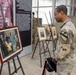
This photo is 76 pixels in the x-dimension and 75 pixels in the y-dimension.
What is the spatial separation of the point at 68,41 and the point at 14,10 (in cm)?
256

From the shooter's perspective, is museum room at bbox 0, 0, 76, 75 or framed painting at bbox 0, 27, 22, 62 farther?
framed painting at bbox 0, 27, 22, 62

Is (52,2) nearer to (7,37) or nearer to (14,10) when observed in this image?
(14,10)

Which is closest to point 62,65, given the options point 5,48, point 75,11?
point 5,48

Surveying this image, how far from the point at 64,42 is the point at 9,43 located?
96 centimetres

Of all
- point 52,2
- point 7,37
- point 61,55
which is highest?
point 52,2

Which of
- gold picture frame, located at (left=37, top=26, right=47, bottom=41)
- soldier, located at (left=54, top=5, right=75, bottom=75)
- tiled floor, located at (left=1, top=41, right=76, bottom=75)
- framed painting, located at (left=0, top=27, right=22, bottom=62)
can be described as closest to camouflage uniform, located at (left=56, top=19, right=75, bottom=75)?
soldier, located at (left=54, top=5, right=75, bottom=75)

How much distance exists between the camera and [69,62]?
2.14 m

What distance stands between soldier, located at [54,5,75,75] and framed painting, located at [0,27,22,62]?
2.59 feet

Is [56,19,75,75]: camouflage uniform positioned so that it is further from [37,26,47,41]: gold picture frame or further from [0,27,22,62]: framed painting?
[37,26,47,41]: gold picture frame

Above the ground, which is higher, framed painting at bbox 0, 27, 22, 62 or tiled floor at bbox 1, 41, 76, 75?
framed painting at bbox 0, 27, 22, 62

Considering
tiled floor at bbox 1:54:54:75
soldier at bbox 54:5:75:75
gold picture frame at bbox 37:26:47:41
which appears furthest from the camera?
gold picture frame at bbox 37:26:47:41

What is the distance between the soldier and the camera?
79.0 inches

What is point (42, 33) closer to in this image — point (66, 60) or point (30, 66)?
point (30, 66)

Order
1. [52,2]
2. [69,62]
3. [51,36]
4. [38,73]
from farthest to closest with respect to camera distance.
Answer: [52,2]
[51,36]
[38,73]
[69,62]
